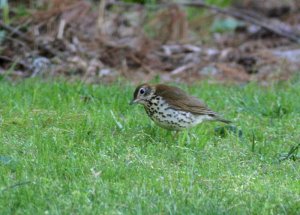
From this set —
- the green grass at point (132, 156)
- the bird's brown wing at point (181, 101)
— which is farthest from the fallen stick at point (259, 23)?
the bird's brown wing at point (181, 101)

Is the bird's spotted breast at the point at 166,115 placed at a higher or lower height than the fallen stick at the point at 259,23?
lower

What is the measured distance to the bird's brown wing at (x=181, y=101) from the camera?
8.05 m

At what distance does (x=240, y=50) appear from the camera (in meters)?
13.1

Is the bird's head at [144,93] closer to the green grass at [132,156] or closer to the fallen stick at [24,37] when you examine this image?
Answer: the green grass at [132,156]

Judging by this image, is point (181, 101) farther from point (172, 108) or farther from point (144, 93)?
point (144, 93)

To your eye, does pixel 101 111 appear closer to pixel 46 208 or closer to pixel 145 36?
pixel 46 208

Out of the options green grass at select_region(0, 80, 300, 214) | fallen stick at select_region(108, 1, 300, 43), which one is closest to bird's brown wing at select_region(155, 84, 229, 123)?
green grass at select_region(0, 80, 300, 214)

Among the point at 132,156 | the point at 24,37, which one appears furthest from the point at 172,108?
the point at 24,37

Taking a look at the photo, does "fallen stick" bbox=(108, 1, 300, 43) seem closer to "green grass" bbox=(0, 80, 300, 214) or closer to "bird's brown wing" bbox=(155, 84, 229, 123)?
"green grass" bbox=(0, 80, 300, 214)

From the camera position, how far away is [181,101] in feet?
26.6

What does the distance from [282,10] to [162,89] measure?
8.25 meters

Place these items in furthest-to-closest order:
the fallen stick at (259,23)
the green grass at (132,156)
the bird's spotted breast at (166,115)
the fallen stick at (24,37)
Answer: the fallen stick at (259,23), the fallen stick at (24,37), the bird's spotted breast at (166,115), the green grass at (132,156)

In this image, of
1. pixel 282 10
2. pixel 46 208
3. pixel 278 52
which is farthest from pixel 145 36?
pixel 46 208

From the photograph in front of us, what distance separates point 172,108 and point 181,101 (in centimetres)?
16
